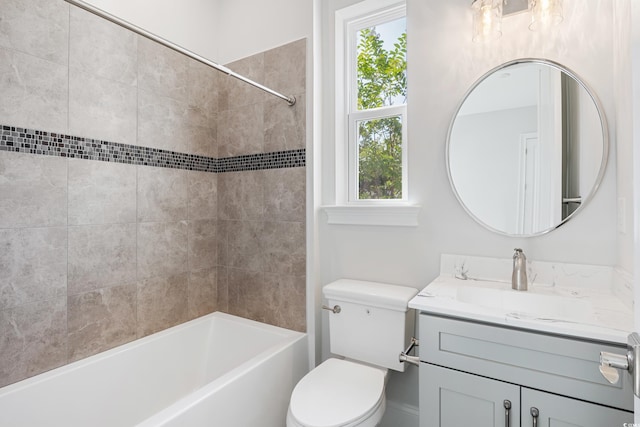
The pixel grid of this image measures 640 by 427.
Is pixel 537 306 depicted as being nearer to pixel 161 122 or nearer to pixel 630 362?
pixel 630 362

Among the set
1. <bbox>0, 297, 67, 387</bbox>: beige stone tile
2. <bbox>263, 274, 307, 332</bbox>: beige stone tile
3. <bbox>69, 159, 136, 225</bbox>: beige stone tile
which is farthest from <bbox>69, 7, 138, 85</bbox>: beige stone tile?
<bbox>263, 274, 307, 332</bbox>: beige stone tile

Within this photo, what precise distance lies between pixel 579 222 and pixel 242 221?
6.00ft

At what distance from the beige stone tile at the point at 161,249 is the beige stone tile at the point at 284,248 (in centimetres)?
53

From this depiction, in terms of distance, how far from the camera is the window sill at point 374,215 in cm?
173

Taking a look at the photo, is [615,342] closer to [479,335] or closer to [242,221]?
[479,335]

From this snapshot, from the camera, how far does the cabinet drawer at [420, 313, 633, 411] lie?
0.95 m

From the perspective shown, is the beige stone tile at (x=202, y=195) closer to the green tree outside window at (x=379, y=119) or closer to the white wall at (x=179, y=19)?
the white wall at (x=179, y=19)

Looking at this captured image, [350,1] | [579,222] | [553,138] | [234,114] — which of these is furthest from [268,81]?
[579,222]

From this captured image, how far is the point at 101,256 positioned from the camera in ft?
5.63

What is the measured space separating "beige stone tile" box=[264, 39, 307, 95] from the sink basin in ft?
4.75

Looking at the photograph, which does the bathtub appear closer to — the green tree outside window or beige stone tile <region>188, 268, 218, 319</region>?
beige stone tile <region>188, 268, 218, 319</region>

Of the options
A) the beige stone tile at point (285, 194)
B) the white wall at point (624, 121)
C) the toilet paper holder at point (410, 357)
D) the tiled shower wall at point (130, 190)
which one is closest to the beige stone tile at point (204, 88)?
the tiled shower wall at point (130, 190)

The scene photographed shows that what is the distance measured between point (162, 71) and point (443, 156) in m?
1.71

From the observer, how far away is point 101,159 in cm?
171
